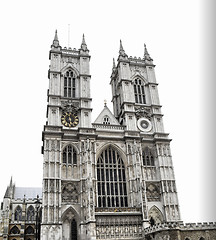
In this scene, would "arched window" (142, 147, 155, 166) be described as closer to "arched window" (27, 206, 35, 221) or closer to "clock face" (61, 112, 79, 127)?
"clock face" (61, 112, 79, 127)

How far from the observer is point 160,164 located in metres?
33.8

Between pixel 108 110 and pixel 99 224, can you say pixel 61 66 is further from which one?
pixel 99 224

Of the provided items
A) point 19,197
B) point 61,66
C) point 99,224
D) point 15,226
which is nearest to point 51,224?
point 99,224

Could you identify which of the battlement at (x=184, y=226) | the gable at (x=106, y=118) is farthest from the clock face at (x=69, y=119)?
the battlement at (x=184, y=226)

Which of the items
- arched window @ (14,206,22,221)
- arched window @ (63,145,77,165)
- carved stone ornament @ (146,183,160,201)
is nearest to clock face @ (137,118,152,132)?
carved stone ornament @ (146,183,160,201)

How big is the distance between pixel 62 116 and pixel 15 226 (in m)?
27.5

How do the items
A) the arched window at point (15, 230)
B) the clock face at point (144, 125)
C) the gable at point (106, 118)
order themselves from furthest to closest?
the arched window at point (15, 230) < the clock face at point (144, 125) < the gable at point (106, 118)

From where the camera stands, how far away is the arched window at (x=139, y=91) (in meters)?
38.8

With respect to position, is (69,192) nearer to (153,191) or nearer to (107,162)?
(107,162)

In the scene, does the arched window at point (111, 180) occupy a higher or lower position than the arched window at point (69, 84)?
lower

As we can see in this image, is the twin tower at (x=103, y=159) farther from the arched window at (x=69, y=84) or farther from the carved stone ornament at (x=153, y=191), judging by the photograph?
the arched window at (x=69, y=84)

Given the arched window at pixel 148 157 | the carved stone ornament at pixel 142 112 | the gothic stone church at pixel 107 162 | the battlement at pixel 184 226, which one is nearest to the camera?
the battlement at pixel 184 226

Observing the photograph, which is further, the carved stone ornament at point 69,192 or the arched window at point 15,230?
the arched window at point 15,230

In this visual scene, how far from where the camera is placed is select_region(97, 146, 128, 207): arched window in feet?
103
